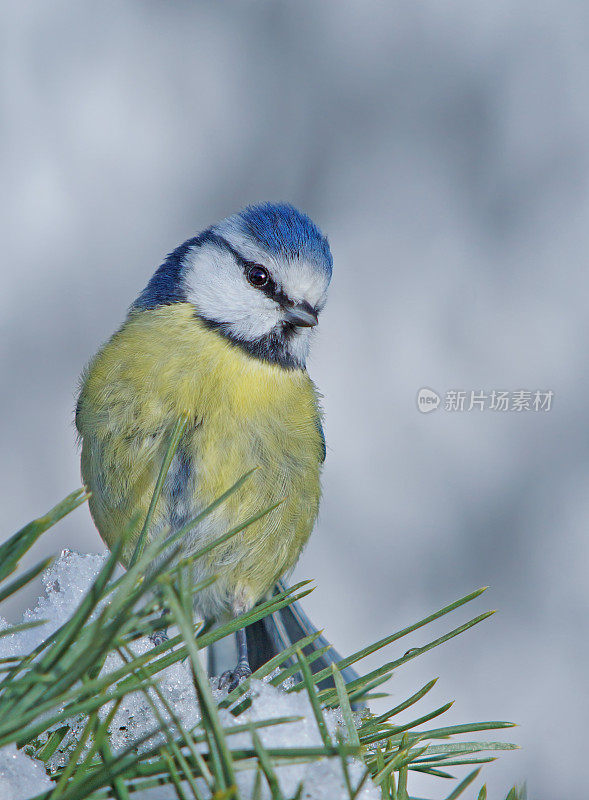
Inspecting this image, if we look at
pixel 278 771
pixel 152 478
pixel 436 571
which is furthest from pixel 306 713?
pixel 436 571

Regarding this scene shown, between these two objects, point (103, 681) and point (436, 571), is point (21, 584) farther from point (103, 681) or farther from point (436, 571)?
point (436, 571)

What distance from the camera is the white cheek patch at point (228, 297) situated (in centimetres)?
69

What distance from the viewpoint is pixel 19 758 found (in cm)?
23

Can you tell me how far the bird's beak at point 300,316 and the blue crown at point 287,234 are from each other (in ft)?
0.18

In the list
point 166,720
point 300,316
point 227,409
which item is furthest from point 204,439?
point 166,720

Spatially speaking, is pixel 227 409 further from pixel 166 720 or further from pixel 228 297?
pixel 166 720

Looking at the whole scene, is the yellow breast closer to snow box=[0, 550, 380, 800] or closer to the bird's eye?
the bird's eye

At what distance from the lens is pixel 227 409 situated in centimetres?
60

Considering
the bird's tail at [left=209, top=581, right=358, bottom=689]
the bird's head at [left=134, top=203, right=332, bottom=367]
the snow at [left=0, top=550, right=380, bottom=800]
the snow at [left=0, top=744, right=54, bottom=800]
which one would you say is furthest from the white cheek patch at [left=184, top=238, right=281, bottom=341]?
the snow at [left=0, top=744, right=54, bottom=800]

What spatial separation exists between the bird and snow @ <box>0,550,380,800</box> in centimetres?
19

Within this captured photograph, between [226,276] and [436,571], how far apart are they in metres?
0.79

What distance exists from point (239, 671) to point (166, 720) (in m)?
0.34

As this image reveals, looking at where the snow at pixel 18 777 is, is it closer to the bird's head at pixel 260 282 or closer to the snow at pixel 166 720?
the snow at pixel 166 720

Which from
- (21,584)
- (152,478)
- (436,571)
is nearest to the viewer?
(21,584)
